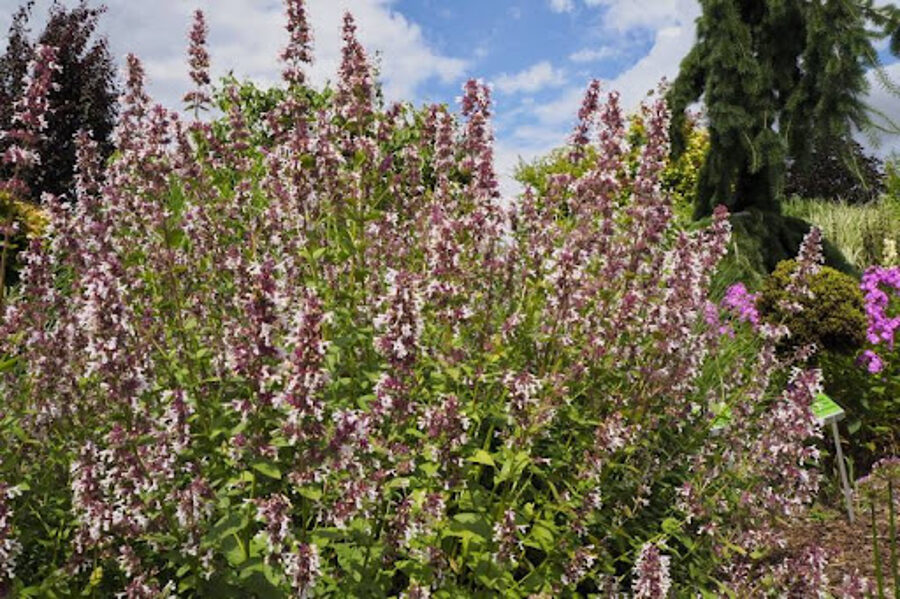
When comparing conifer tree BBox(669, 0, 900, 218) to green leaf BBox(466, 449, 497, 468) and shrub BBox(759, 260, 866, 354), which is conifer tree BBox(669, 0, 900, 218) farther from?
green leaf BBox(466, 449, 497, 468)

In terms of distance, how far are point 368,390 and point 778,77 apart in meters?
8.24

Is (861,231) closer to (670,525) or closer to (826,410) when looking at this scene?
(826,410)

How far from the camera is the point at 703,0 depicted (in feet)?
32.1

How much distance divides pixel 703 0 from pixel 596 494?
7.82 meters

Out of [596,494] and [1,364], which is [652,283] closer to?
[596,494]

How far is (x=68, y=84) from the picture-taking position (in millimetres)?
16500

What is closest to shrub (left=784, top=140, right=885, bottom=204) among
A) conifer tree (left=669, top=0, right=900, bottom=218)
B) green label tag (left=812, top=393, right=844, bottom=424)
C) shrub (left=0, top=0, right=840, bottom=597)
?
conifer tree (left=669, top=0, right=900, bottom=218)

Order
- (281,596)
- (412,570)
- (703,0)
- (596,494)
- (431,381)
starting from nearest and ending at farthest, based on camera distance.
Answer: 1. (281,596)
2. (412,570)
3. (596,494)
4. (431,381)
5. (703,0)

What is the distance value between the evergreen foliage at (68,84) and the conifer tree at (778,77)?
37.8 feet

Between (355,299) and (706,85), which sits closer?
(355,299)

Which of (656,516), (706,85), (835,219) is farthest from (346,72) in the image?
(835,219)

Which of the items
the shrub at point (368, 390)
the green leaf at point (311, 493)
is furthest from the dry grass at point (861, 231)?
the green leaf at point (311, 493)

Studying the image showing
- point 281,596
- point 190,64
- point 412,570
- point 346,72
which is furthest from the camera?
point 190,64

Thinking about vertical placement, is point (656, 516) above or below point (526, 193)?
below
